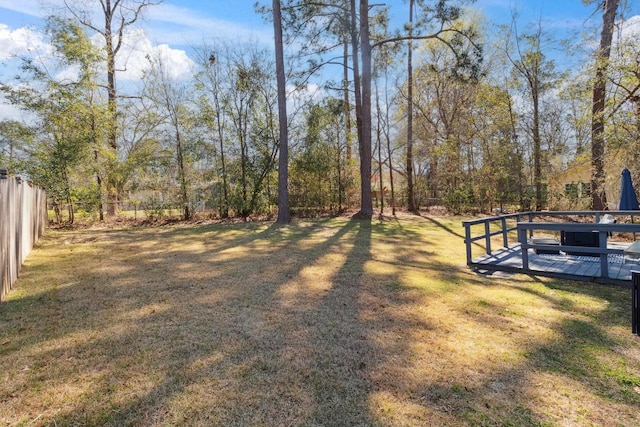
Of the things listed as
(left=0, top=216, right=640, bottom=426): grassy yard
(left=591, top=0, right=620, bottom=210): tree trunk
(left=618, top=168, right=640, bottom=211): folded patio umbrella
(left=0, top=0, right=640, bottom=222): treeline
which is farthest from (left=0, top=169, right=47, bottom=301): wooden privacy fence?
(left=591, top=0, right=620, bottom=210): tree trunk

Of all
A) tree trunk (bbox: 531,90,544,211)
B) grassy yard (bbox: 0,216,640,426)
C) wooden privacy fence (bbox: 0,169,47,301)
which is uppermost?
tree trunk (bbox: 531,90,544,211)

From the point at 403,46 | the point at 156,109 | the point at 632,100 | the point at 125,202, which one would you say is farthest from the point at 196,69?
the point at 632,100

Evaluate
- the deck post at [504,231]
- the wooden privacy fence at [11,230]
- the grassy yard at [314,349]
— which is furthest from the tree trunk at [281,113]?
the deck post at [504,231]

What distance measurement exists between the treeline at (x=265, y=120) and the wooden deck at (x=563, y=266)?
19.6ft

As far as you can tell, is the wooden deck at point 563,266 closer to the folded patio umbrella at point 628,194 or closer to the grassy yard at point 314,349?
the grassy yard at point 314,349

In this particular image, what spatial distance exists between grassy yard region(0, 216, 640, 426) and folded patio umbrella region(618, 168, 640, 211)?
2.79 metres

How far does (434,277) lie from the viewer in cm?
397

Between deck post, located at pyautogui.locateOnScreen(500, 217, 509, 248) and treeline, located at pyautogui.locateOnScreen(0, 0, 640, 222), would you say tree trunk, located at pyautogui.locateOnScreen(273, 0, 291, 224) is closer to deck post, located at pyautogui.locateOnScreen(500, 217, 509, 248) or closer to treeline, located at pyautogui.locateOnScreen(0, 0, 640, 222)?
treeline, located at pyautogui.locateOnScreen(0, 0, 640, 222)

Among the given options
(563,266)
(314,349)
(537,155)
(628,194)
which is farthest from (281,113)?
(537,155)

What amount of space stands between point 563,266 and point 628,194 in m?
2.44

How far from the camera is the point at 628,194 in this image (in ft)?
17.1

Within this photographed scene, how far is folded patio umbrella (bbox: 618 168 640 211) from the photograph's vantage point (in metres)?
5.17

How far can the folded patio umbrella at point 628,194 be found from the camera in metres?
5.17

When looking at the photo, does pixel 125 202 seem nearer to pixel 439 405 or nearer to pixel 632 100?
pixel 439 405
